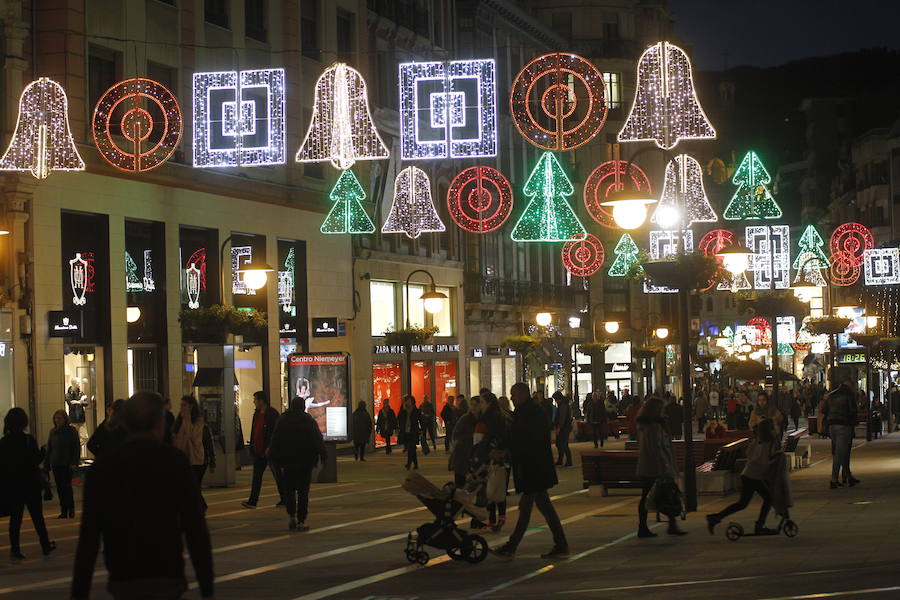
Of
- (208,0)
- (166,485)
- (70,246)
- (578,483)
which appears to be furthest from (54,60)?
(166,485)

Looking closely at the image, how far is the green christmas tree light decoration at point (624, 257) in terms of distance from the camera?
58.6 metres

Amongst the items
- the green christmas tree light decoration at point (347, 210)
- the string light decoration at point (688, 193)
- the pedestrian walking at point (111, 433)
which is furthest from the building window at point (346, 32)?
the pedestrian walking at point (111, 433)

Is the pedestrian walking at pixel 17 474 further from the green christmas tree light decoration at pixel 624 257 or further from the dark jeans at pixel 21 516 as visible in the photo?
the green christmas tree light decoration at pixel 624 257

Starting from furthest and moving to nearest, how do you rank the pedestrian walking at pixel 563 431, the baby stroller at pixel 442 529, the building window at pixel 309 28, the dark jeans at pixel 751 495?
the building window at pixel 309 28
the pedestrian walking at pixel 563 431
the dark jeans at pixel 751 495
the baby stroller at pixel 442 529

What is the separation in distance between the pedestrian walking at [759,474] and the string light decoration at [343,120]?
1166 centimetres

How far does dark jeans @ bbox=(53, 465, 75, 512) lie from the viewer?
24.6 meters

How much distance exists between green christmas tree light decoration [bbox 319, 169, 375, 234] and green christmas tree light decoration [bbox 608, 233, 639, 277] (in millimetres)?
15607

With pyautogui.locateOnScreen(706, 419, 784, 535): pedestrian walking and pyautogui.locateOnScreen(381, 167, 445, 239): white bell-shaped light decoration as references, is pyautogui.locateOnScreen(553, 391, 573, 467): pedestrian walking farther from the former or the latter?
pyautogui.locateOnScreen(706, 419, 784, 535): pedestrian walking

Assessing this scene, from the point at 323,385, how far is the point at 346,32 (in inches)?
575

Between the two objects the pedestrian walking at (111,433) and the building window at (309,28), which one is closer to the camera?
the pedestrian walking at (111,433)

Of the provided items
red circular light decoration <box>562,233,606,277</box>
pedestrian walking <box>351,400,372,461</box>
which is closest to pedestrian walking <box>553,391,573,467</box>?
pedestrian walking <box>351,400,372,461</box>

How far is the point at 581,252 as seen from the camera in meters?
60.9

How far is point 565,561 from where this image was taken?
16750 mm

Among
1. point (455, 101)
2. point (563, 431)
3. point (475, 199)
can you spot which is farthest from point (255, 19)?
point (475, 199)
